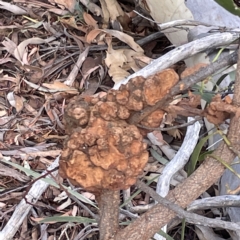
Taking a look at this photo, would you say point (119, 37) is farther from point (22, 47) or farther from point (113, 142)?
point (113, 142)

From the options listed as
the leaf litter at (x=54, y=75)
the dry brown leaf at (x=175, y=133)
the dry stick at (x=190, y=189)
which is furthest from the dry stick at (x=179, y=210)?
the dry brown leaf at (x=175, y=133)

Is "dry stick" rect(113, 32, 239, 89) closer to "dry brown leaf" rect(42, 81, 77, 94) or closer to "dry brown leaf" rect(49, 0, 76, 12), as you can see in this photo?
"dry brown leaf" rect(42, 81, 77, 94)

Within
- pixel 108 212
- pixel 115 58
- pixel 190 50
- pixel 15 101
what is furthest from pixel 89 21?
pixel 108 212

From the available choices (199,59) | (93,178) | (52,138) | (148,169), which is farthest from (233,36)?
(93,178)

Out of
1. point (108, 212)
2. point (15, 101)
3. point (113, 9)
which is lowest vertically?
point (15, 101)

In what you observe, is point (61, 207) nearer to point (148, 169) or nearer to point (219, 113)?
point (148, 169)

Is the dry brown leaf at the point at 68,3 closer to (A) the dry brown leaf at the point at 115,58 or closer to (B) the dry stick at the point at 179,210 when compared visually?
(A) the dry brown leaf at the point at 115,58

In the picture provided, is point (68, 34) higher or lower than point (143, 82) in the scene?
lower
